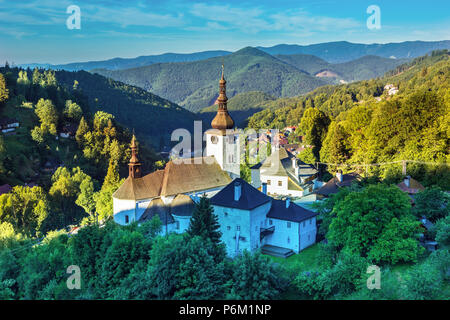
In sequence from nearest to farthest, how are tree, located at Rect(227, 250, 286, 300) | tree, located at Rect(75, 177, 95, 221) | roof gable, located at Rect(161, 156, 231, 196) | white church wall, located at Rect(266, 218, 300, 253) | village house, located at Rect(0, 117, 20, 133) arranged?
tree, located at Rect(227, 250, 286, 300)
white church wall, located at Rect(266, 218, 300, 253)
roof gable, located at Rect(161, 156, 231, 196)
tree, located at Rect(75, 177, 95, 221)
village house, located at Rect(0, 117, 20, 133)

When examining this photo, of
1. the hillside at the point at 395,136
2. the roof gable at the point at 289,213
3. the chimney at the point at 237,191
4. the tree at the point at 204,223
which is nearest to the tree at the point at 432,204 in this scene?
the roof gable at the point at 289,213

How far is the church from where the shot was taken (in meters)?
30.9

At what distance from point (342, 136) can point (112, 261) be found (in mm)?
38940

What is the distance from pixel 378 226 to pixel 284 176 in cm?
2215

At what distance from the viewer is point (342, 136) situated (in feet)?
175

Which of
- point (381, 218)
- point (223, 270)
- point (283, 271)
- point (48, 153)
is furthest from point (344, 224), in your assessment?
point (48, 153)

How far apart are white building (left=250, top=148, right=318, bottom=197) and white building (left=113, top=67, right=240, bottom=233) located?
730 cm

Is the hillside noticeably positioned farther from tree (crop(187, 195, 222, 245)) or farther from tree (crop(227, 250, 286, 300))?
tree (crop(227, 250, 286, 300))

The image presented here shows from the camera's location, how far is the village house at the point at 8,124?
72.8m

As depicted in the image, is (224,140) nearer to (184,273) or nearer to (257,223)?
(257,223)

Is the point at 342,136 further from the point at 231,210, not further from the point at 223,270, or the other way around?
the point at 223,270

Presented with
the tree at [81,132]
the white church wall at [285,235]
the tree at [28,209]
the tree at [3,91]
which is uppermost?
the tree at [3,91]

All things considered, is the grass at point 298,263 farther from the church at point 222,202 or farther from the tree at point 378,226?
the tree at point 378,226

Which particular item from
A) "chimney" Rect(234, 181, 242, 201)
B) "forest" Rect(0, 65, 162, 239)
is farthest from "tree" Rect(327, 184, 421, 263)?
"forest" Rect(0, 65, 162, 239)
